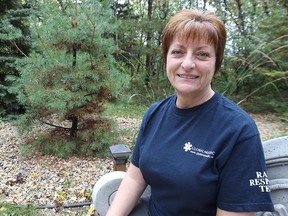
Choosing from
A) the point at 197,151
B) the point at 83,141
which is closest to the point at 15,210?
the point at 83,141

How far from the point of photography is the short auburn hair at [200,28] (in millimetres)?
1109

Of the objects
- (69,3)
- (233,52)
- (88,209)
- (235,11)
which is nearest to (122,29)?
(235,11)

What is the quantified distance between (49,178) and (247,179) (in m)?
2.56

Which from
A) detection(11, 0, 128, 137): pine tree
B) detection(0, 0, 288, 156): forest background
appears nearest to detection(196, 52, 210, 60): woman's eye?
detection(0, 0, 288, 156): forest background

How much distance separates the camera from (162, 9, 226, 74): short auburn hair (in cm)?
111

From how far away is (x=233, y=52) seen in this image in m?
4.82

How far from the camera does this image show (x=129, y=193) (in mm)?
1402

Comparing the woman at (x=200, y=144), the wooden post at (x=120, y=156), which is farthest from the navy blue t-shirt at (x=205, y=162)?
the wooden post at (x=120, y=156)

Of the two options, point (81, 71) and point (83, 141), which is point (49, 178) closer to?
point (83, 141)

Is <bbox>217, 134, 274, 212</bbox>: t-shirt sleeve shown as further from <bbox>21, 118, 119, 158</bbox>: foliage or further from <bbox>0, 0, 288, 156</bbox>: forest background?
<bbox>21, 118, 119, 158</bbox>: foliage

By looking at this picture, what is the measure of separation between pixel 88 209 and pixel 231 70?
2.54 metres

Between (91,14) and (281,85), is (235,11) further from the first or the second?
(91,14)

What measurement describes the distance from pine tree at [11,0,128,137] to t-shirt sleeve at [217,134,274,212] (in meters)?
2.46

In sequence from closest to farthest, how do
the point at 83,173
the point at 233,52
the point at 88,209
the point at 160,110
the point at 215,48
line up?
the point at 215,48, the point at 160,110, the point at 88,209, the point at 83,173, the point at 233,52
